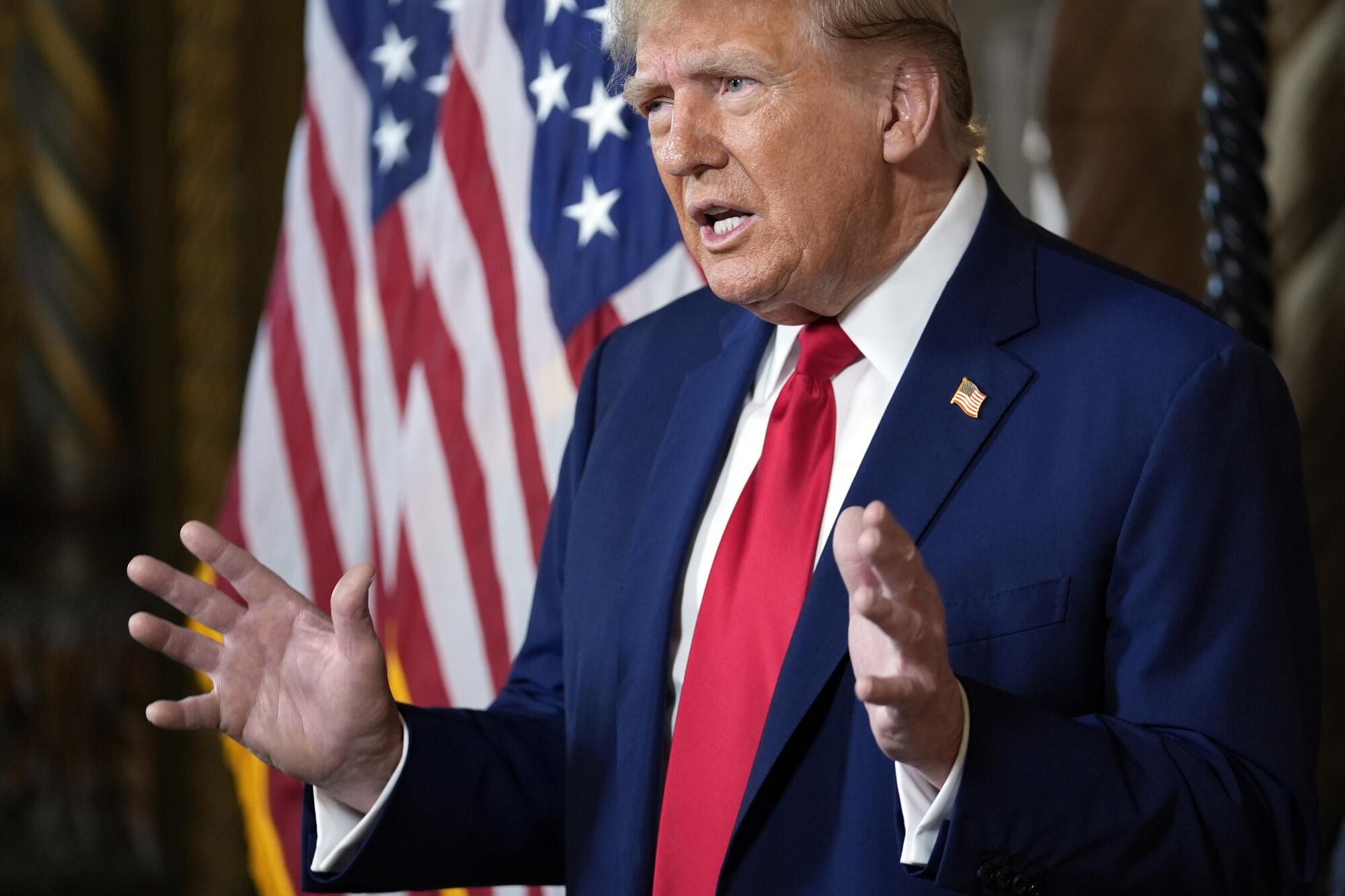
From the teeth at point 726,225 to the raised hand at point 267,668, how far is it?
1.78 feet

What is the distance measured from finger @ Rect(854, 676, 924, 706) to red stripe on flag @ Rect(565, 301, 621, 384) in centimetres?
133

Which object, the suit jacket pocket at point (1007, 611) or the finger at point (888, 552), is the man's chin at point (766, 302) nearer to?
the suit jacket pocket at point (1007, 611)

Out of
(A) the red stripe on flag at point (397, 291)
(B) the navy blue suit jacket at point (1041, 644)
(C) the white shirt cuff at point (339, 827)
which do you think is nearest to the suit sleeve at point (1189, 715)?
(B) the navy blue suit jacket at point (1041, 644)

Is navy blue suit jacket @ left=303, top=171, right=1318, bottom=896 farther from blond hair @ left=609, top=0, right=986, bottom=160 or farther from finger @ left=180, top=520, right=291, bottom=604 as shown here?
finger @ left=180, top=520, right=291, bottom=604

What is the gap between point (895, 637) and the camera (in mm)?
1060

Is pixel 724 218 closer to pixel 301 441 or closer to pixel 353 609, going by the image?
pixel 353 609

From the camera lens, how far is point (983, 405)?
140cm

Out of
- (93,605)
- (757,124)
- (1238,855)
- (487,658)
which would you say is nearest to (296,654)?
(757,124)

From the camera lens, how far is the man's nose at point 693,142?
1.49m

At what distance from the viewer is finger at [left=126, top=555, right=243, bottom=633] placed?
4.81 ft

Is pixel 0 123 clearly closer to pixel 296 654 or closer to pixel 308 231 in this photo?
pixel 308 231

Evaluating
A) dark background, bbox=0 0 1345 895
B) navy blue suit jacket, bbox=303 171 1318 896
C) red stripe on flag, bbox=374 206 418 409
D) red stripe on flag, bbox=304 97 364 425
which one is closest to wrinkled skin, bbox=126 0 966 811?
navy blue suit jacket, bbox=303 171 1318 896

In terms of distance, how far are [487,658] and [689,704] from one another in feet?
3.86

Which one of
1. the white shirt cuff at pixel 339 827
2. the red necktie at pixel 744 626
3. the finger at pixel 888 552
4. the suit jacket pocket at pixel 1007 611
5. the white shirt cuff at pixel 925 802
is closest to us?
the finger at pixel 888 552
